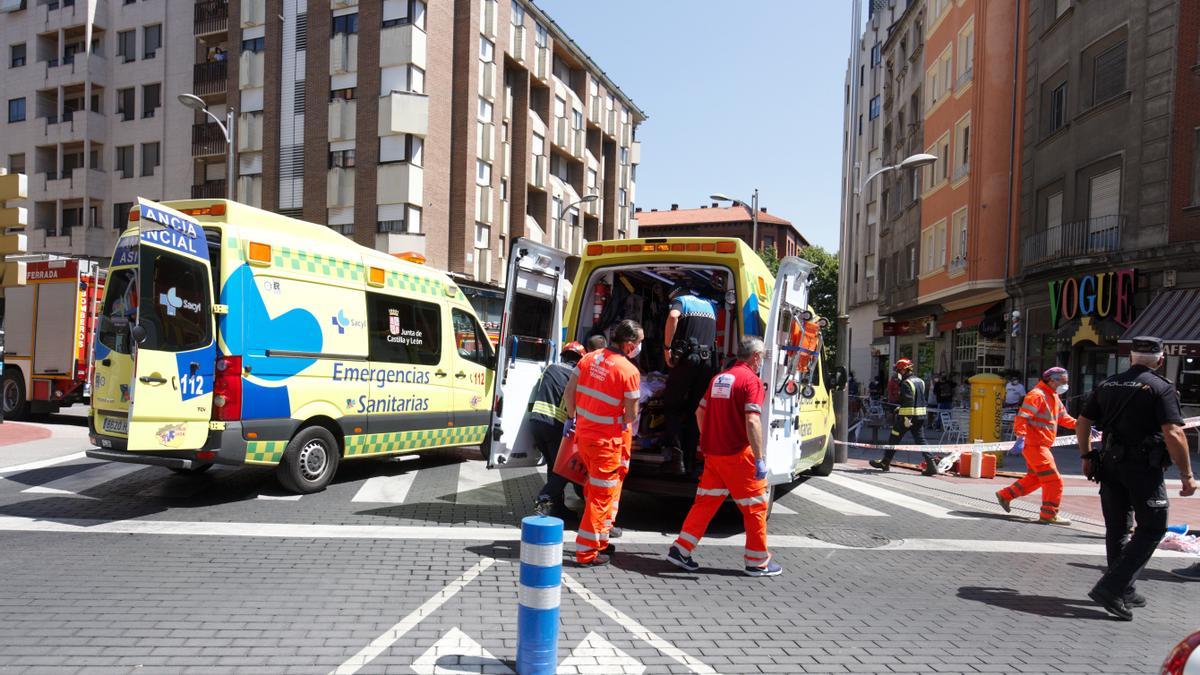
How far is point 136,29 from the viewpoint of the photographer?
3647cm

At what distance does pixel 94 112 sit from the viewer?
37.1 m

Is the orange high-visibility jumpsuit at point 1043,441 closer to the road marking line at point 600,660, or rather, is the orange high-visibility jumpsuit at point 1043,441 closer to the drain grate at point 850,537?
the drain grate at point 850,537

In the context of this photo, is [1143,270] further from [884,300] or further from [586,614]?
[884,300]

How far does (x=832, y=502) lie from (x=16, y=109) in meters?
44.7

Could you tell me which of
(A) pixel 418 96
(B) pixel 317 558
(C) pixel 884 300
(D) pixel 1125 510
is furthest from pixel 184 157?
(D) pixel 1125 510

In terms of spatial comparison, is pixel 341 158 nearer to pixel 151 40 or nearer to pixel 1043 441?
pixel 151 40

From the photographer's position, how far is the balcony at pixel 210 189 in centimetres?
3444

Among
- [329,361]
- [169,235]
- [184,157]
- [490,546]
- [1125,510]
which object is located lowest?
[490,546]

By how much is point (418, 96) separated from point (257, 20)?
8344mm

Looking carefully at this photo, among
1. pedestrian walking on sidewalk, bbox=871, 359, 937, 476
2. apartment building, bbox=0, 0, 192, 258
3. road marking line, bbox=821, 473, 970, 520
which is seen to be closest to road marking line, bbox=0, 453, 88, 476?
road marking line, bbox=821, 473, 970, 520

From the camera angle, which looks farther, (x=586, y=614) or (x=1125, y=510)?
(x=1125, y=510)

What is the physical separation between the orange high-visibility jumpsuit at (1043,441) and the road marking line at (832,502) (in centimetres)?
161

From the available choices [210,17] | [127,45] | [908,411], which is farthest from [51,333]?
[127,45]

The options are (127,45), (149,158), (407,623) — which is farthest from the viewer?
(127,45)
